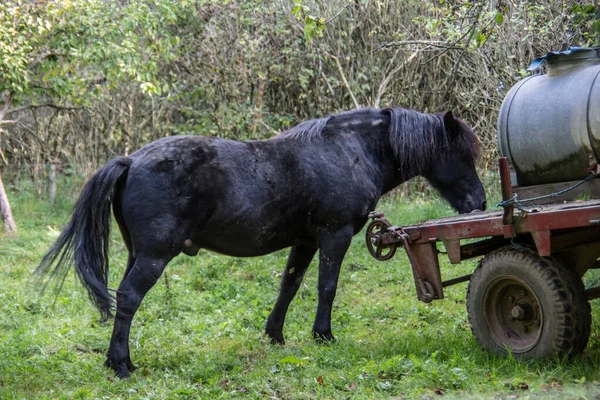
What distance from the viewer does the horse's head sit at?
20.2 feet

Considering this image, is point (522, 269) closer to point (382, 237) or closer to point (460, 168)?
Result: point (382, 237)

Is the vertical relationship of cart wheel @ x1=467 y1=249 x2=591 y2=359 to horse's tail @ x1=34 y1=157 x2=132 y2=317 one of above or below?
below

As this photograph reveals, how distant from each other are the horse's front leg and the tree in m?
6.35

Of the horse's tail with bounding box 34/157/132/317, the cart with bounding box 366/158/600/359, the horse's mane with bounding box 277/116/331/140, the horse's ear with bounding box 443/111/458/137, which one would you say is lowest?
the cart with bounding box 366/158/600/359

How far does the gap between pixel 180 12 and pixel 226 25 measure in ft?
2.96

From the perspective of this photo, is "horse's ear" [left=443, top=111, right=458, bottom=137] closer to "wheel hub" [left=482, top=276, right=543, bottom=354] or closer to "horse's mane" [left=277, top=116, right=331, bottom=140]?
→ "horse's mane" [left=277, top=116, right=331, bottom=140]

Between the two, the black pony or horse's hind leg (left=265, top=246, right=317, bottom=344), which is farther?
horse's hind leg (left=265, top=246, right=317, bottom=344)

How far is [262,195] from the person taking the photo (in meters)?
5.48

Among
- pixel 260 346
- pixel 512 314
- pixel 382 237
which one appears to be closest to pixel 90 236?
pixel 260 346

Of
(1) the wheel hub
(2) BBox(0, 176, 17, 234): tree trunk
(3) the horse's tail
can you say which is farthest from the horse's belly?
(2) BBox(0, 176, 17, 234): tree trunk

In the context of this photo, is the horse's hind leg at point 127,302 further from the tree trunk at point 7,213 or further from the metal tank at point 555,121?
the tree trunk at point 7,213

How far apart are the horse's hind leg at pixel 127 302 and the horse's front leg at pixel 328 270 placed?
1.44 meters

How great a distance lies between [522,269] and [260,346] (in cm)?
230

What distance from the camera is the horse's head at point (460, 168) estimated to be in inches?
243
